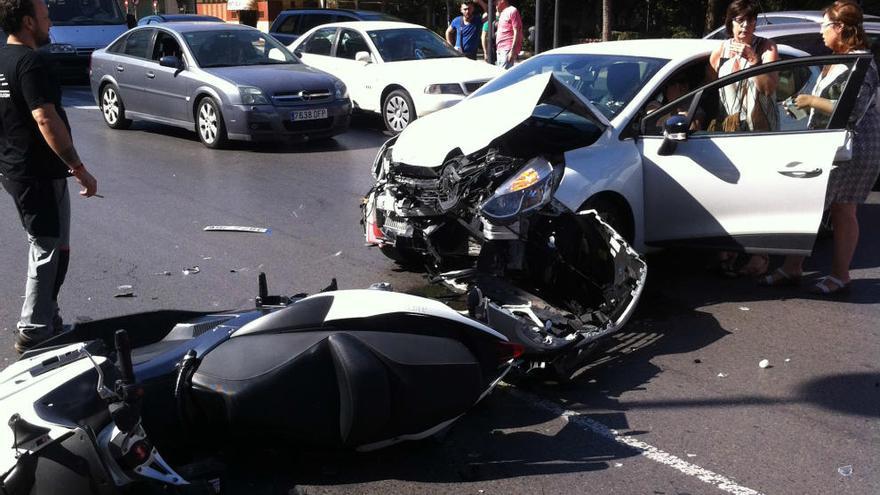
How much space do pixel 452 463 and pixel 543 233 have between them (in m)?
1.94

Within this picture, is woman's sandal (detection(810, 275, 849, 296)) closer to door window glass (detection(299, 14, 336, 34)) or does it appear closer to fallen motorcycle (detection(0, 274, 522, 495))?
fallen motorcycle (detection(0, 274, 522, 495))

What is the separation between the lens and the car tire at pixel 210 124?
40.0 feet

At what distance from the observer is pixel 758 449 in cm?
432

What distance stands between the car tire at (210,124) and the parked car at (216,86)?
1 centimetres

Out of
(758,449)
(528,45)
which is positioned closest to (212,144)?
(758,449)

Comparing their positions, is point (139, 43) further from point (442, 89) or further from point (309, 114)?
point (442, 89)

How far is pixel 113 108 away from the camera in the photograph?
14039 mm

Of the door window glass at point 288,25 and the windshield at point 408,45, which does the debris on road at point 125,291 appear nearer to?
the windshield at point 408,45

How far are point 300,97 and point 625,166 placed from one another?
22.0ft

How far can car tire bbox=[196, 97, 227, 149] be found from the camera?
12188 mm

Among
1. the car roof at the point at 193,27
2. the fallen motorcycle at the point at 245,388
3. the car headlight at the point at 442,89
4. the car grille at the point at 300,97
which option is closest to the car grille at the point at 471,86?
the car headlight at the point at 442,89

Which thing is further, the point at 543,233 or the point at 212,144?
the point at 212,144

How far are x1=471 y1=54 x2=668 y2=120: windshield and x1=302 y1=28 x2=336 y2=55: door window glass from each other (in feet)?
26.1

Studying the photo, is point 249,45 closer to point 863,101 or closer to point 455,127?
point 455,127
